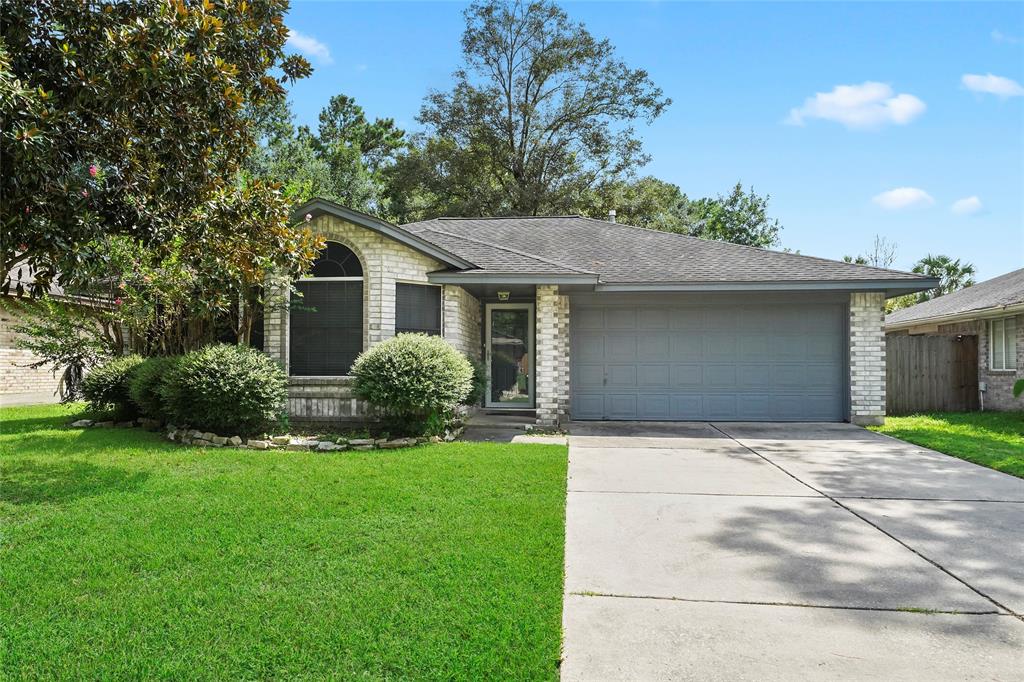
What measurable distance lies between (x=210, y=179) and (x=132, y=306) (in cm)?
420

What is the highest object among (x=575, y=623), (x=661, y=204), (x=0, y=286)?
(x=661, y=204)

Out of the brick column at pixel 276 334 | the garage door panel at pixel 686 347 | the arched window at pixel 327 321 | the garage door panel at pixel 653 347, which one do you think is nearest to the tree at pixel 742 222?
the garage door panel at pixel 686 347

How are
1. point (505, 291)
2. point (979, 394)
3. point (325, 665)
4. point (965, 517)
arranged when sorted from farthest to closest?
point (979, 394), point (505, 291), point (965, 517), point (325, 665)

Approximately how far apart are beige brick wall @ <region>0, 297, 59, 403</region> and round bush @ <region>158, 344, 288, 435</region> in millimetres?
6979

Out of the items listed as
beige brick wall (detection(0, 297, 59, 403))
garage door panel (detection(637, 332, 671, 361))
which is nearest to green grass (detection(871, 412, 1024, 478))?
garage door panel (detection(637, 332, 671, 361))

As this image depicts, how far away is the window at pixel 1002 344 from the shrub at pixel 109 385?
17925 millimetres

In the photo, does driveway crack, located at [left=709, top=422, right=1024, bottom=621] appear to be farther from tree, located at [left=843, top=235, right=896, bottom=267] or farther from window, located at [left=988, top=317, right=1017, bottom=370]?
tree, located at [left=843, top=235, right=896, bottom=267]

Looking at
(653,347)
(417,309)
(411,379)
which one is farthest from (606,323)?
(411,379)

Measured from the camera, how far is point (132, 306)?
9023 millimetres

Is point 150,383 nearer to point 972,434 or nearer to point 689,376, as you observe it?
point 689,376

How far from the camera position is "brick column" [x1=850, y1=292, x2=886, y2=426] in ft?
34.0

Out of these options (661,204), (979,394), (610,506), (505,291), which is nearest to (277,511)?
(610,506)

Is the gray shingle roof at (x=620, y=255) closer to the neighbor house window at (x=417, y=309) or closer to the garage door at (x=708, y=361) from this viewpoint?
the garage door at (x=708, y=361)

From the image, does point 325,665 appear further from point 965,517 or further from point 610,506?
point 965,517
